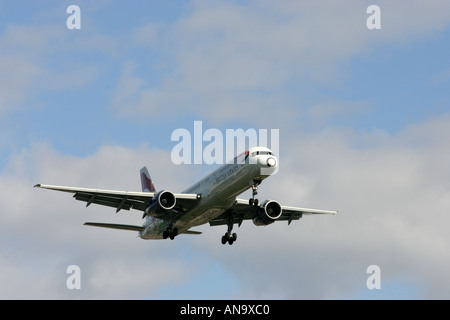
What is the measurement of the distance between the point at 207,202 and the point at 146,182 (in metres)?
21.3

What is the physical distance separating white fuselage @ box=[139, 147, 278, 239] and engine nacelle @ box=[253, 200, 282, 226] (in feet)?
13.9

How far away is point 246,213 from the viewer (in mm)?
74688

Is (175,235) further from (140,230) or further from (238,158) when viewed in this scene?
(238,158)

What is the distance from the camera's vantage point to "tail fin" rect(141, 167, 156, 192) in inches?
3381

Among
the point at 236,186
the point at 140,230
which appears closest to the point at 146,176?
the point at 140,230

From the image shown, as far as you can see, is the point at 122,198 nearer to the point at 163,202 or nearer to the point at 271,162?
the point at 163,202

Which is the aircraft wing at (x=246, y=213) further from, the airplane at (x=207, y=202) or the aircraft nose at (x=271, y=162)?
the aircraft nose at (x=271, y=162)

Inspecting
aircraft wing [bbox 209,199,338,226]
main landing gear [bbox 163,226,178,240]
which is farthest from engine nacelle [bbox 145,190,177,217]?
aircraft wing [bbox 209,199,338,226]

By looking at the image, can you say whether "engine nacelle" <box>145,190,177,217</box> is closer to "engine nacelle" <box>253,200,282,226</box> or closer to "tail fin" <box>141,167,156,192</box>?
"engine nacelle" <box>253,200,282,226</box>

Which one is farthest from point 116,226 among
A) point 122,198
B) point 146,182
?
point 146,182
